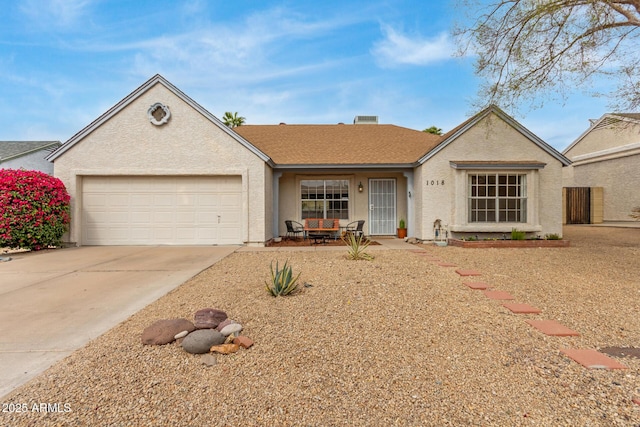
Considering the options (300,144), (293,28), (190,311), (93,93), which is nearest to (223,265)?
(190,311)

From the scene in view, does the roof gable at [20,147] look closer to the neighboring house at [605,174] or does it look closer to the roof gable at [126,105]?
the roof gable at [126,105]

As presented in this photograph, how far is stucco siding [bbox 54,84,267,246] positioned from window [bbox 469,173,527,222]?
786 cm

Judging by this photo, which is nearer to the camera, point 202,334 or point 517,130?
point 202,334

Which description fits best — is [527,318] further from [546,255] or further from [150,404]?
[546,255]

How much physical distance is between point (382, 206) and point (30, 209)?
12462 millimetres

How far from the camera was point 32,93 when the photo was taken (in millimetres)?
15547

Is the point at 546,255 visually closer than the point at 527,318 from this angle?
No

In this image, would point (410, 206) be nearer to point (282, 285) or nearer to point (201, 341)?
point (282, 285)

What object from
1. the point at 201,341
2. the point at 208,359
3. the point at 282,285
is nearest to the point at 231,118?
the point at 282,285

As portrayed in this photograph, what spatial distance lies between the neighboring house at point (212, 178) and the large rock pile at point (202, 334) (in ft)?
24.9

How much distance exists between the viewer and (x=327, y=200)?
1373cm

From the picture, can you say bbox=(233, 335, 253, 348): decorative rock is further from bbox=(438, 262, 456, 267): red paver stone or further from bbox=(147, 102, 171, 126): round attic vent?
bbox=(147, 102, 171, 126): round attic vent

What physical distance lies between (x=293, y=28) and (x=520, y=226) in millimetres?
11617

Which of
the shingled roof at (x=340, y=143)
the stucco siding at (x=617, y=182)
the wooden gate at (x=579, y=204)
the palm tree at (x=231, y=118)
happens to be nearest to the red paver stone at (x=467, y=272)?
the shingled roof at (x=340, y=143)
